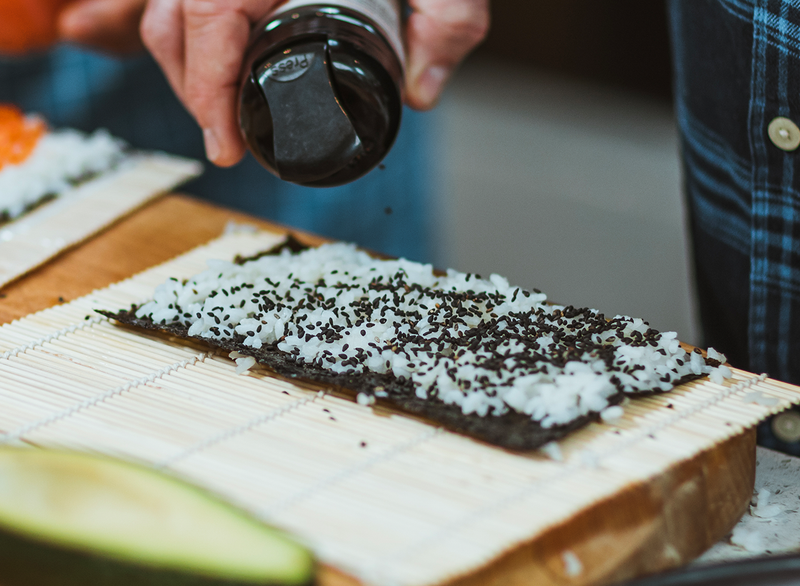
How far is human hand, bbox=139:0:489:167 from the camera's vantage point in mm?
938

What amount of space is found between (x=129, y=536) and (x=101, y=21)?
1.34 metres

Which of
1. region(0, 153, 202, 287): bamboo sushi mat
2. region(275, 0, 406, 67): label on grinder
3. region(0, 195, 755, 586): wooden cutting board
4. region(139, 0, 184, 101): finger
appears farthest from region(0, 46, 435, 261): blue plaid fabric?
region(0, 195, 755, 586): wooden cutting board

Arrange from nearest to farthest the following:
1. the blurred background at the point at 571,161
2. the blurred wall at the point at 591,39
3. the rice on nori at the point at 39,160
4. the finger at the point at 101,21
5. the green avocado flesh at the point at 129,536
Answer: the green avocado flesh at the point at 129,536 < the rice on nori at the point at 39,160 < the finger at the point at 101,21 < the blurred wall at the point at 591,39 < the blurred background at the point at 571,161

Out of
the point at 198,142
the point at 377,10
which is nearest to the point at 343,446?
the point at 377,10

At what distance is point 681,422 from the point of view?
68cm

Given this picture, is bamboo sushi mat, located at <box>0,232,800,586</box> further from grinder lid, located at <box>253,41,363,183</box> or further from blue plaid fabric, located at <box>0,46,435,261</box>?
blue plaid fabric, located at <box>0,46,435,261</box>

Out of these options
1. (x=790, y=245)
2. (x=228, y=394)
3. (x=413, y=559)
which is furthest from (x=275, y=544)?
(x=790, y=245)

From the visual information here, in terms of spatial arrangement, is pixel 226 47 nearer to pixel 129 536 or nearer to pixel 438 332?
pixel 438 332

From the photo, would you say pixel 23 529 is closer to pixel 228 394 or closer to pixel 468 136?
pixel 228 394

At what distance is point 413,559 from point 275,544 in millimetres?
92

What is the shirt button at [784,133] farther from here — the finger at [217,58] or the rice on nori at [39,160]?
the rice on nori at [39,160]

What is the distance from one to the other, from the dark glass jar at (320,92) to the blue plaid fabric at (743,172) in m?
0.43

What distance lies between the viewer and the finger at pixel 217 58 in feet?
3.06

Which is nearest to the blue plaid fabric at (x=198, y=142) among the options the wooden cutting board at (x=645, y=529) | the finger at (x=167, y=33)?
the finger at (x=167, y=33)
